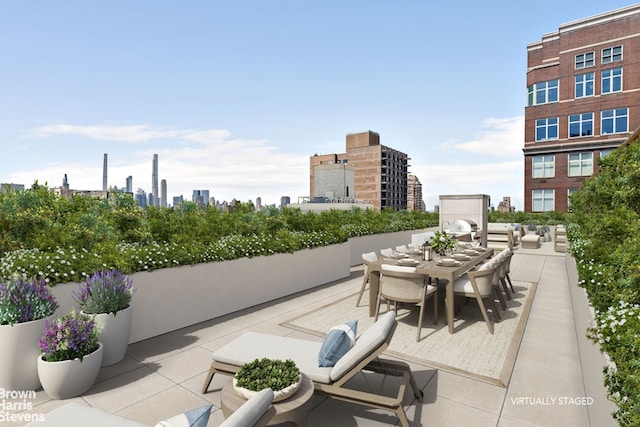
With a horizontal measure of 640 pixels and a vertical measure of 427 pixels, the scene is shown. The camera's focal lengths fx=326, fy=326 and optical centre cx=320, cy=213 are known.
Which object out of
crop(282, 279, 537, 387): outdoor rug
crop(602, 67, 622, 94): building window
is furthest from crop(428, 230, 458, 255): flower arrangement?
crop(602, 67, 622, 94): building window

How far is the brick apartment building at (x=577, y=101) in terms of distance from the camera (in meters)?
26.2

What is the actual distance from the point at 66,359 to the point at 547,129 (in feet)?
119

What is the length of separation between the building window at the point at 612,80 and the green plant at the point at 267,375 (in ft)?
118

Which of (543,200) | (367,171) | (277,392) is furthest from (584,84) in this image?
Answer: (367,171)

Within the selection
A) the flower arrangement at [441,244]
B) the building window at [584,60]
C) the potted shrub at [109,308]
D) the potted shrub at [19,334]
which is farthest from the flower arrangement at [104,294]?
the building window at [584,60]

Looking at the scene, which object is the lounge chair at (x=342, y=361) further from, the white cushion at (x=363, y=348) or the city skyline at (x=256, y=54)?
the city skyline at (x=256, y=54)

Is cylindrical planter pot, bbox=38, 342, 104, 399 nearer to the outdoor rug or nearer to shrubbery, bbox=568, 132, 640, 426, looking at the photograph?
the outdoor rug

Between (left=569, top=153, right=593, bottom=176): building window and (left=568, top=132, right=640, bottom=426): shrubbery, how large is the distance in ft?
83.5

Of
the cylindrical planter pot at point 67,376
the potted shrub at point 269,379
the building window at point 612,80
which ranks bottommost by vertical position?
the cylindrical planter pot at point 67,376

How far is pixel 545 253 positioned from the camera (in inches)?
587

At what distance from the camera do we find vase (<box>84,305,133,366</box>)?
4191 mm

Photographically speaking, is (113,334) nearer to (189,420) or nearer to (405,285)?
(189,420)

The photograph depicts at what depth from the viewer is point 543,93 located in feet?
98.0

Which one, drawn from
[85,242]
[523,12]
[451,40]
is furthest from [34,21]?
[523,12]
